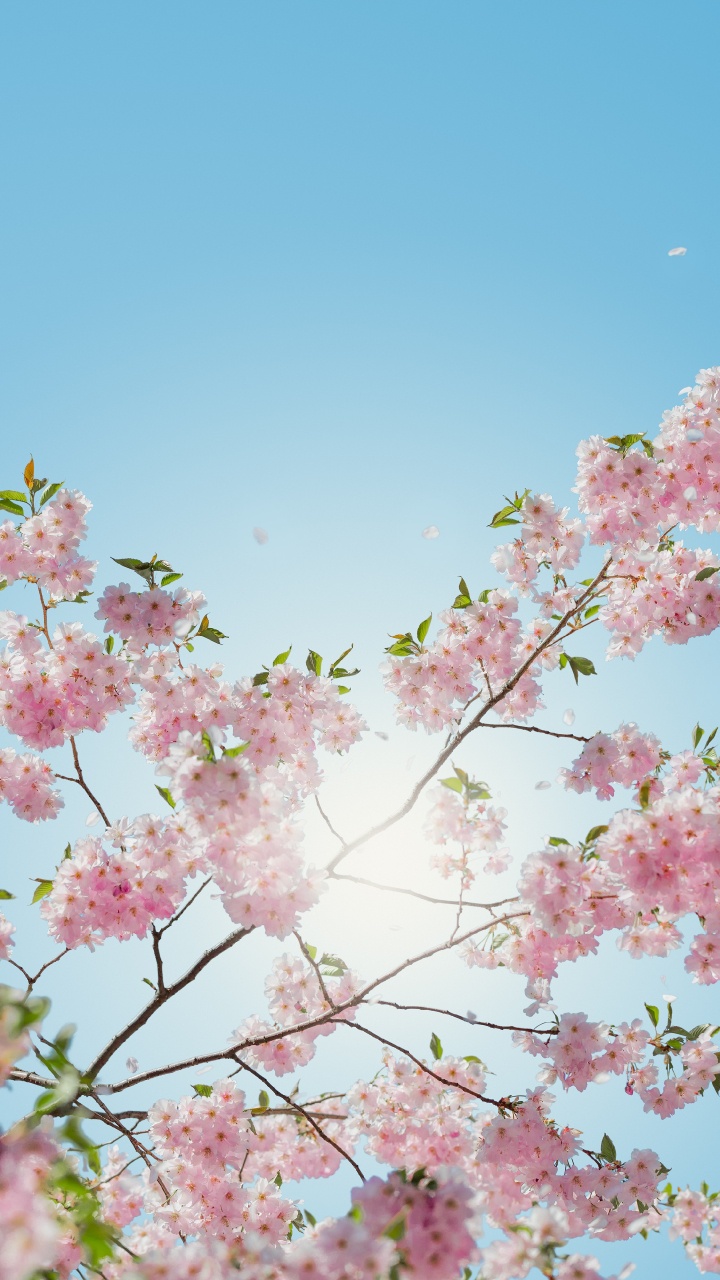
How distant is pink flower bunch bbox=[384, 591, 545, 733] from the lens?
5508mm

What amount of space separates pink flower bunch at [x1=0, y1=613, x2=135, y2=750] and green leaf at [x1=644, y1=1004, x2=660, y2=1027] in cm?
425

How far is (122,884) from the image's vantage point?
4570mm

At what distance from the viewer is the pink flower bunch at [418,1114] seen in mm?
5305

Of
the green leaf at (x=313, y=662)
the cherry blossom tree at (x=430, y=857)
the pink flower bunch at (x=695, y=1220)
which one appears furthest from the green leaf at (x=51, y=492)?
the pink flower bunch at (x=695, y=1220)

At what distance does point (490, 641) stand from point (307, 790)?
1.71 metres

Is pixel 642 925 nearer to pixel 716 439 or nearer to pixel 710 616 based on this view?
pixel 710 616

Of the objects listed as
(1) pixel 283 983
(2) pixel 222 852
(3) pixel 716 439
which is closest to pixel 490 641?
(3) pixel 716 439

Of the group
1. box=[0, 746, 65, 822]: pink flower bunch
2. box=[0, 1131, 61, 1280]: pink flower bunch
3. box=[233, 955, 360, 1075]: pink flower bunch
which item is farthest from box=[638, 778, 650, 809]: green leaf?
box=[0, 746, 65, 822]: pink flower bunch

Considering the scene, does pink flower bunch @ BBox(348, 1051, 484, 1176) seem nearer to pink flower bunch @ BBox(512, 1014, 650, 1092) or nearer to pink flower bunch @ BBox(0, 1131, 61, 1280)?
pink flower bunch @ BBox(512, 1014, 650, 1092)

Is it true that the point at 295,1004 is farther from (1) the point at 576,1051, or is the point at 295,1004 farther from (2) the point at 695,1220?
(2) the point at 695,1220

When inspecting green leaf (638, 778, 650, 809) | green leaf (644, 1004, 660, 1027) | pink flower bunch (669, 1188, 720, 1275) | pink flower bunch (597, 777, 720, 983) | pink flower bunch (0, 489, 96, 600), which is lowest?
pink flower bunch (669, 1188, 720, 1275)

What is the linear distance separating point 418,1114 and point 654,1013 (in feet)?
6.04

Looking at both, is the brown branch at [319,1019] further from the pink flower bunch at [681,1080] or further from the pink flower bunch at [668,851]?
the pink flower bunch at [681,1080]

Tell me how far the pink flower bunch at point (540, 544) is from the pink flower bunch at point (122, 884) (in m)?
3.09
